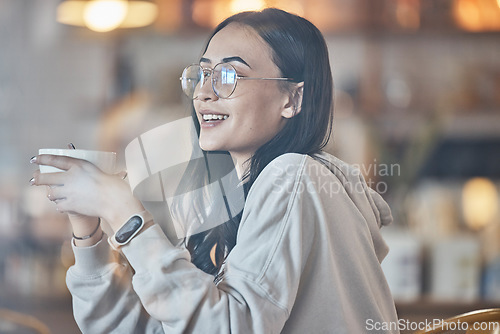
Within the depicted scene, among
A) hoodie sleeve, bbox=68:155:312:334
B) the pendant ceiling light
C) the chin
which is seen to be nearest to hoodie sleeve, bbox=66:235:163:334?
hoodie sleeve, bbox=68:155:312:334

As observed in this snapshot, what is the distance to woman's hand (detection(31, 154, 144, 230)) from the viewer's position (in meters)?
0.53

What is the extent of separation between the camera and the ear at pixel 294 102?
585 mm

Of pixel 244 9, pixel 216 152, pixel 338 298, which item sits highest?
pixel 244 9

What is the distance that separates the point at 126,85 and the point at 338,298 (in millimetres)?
Result: 453

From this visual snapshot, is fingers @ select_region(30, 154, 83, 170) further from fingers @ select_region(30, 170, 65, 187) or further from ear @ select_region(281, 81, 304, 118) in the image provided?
ear @ select_region(281, 81, 304, 118)

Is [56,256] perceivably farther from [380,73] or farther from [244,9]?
[380,73]

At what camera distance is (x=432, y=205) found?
1.82 meters

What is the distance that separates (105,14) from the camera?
74 cm

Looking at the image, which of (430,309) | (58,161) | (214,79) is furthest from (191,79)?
(430,309)

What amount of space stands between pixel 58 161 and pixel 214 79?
16 cm

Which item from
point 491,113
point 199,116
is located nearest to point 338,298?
point 199,116

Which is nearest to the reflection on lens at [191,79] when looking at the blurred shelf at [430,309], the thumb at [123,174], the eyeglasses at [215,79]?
the eyeglasses at [215,79]

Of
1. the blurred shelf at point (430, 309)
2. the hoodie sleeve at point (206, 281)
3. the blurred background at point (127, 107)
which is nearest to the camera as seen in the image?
the hoodie sleeve at point (206, 281)

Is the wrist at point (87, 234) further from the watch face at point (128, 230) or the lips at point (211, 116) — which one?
the lips at point (211, 116)
